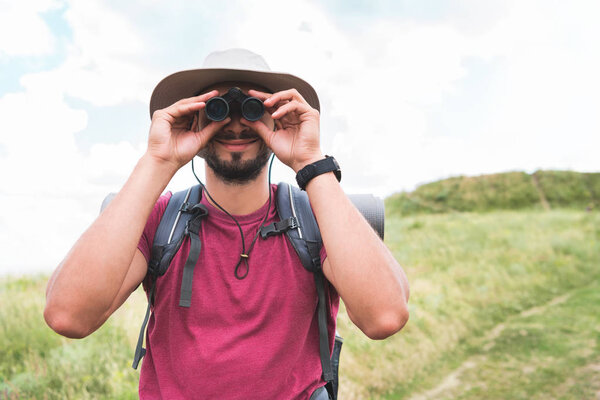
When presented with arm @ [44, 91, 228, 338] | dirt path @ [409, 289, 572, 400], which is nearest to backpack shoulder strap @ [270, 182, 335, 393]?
arm @ [44, 91, 228, 338]

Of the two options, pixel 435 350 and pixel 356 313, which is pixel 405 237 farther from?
pixel 356 313

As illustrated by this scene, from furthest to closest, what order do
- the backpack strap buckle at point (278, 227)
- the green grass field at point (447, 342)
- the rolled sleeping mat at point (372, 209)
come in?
the green grass field at point (447, 342), the rolled sleeping mat at point (372, 209), the backpack strap buckle at point (278, 227)

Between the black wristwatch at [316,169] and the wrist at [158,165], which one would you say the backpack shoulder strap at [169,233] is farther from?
the black wristwatch at [316,169]

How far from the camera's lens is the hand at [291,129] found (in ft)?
7.62

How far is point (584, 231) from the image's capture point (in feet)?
61.1

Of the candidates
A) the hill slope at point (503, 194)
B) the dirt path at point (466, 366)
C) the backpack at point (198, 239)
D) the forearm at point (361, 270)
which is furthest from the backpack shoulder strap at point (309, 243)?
the hill slope at point (503, 194)

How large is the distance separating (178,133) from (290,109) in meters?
0.59

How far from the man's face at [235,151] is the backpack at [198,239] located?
22 centimetres

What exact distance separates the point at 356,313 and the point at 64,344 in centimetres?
467

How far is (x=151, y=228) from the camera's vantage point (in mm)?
2398

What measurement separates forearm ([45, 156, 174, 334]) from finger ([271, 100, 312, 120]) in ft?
2.48

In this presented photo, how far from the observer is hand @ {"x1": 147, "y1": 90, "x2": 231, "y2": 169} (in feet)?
7.51

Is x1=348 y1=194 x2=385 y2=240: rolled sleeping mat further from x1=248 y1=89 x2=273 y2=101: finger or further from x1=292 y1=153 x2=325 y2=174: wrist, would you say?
x1=248 y1=89 x2=273 y2=101: finger

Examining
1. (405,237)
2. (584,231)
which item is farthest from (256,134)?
(584,231)
